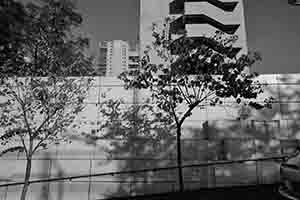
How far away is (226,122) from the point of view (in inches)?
360

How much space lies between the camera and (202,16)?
29.6 meters

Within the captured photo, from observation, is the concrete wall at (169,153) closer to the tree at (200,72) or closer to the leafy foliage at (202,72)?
the tree at (200,72)

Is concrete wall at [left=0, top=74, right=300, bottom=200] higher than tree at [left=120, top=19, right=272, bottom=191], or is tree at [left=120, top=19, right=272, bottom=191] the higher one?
tree at [left=120, top=19, right=272, bottom=191]

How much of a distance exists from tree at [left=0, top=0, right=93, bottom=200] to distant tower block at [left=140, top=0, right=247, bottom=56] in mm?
20891

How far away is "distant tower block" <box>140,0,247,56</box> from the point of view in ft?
95.4

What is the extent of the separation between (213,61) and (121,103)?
4.01 metres

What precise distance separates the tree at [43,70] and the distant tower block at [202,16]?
822 inches

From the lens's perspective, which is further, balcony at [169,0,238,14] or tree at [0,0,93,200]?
balcony at [169,0,238,14]

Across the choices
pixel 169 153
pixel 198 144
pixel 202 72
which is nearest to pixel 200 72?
pixel 202 72

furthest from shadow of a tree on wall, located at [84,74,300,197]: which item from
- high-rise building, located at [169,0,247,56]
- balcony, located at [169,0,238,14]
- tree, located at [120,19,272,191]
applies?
balcony, located at [169,0,238,14]

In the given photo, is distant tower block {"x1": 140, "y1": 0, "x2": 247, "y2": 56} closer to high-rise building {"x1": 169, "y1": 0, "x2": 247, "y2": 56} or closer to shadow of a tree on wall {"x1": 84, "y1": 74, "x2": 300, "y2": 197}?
high-rise building {"x1": 169, "y1": 0, "x2": 247, "y2": 56}

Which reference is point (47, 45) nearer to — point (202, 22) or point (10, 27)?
point (10, 27)

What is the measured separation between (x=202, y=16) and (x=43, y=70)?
2554 centimetres

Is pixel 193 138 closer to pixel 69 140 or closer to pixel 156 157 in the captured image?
pixel 156 157
